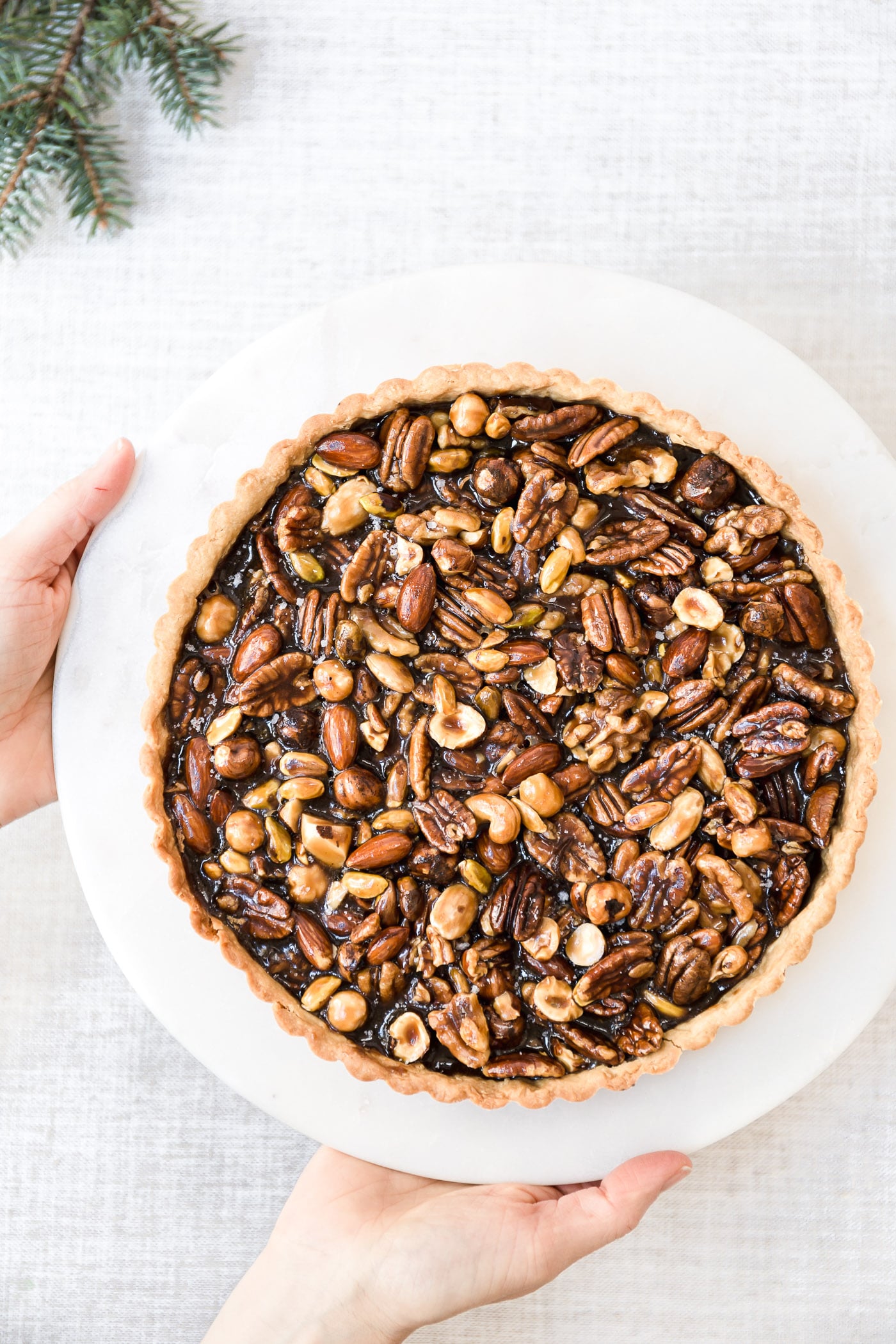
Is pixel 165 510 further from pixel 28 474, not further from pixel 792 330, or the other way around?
pixel 792 330

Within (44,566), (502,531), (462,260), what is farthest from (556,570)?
(44,566)

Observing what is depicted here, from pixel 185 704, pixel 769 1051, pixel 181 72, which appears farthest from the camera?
pixel 181 72

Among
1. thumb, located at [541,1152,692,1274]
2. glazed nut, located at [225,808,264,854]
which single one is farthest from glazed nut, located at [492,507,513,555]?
thumb, located at [541,1152,692,1274]

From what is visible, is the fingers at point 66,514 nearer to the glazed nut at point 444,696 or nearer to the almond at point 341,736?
the almond at point 341,736

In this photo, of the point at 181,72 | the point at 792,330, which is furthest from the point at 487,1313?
the point at 181,72

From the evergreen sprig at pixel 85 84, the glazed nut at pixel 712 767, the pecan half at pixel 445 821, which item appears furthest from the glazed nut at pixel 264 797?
the evergreen sprig at pixel 85 84

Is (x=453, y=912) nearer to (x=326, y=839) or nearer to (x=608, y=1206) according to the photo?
(x=326, y=839)
